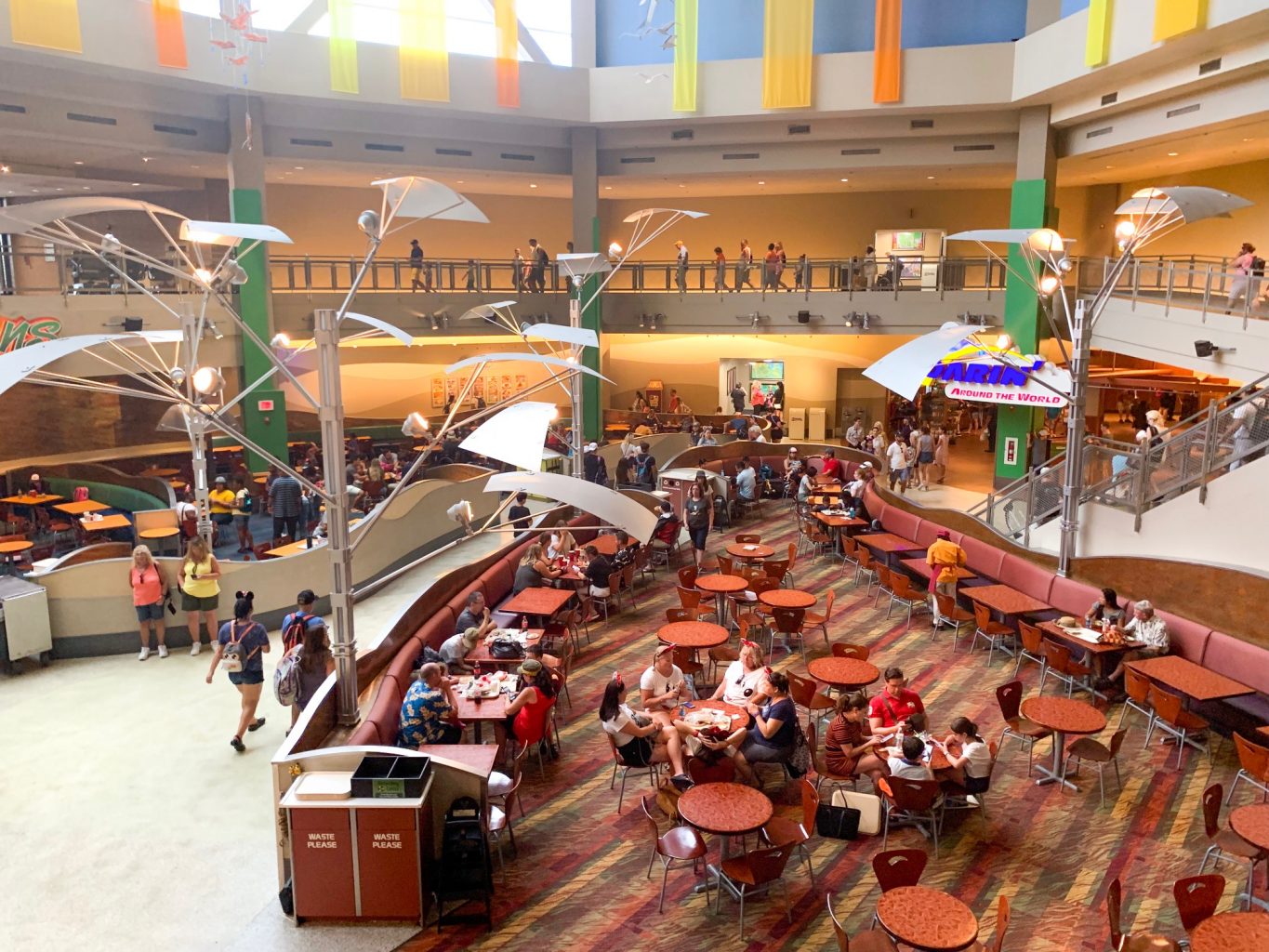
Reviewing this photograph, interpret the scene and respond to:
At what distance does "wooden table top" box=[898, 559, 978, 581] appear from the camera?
38.0 ft

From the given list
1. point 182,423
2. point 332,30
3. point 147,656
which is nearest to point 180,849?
point 147,656

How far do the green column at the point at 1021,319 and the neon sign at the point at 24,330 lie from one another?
18690 millimetres

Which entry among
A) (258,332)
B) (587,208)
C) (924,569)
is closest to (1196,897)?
(924,569)

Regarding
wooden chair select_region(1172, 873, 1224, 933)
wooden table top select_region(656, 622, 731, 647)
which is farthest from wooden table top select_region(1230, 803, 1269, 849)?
wooden table top select_region(656, 622, 731, 647)

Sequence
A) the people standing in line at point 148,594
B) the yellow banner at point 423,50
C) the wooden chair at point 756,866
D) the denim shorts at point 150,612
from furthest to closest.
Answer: the yellow banner at point 423,50 → the denim shorts at point 150,612 → the people standing in line at point 148,594 → the wooden chair at point 756,866

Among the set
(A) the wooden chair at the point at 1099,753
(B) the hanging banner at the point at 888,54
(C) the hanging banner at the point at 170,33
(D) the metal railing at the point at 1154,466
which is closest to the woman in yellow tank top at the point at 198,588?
(A) the wooden chair at the point at 1099,753

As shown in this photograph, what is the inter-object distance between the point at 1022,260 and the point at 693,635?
1544 cm

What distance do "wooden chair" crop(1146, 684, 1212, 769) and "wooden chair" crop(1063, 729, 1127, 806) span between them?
0.53 meters

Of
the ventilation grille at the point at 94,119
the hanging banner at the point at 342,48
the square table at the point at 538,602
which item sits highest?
the hanging banner at the point at 342,48

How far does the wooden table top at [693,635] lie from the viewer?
9.09 metres

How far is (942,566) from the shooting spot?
11.5 meters

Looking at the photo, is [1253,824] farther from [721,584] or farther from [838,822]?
[721,584]

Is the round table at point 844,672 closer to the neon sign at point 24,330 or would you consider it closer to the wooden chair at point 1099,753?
the wooden chair at point 1099,753

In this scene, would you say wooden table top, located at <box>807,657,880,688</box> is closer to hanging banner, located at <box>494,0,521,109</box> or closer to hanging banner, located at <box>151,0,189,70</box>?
hanging banner, located at <box>151,0,189,70</box>
